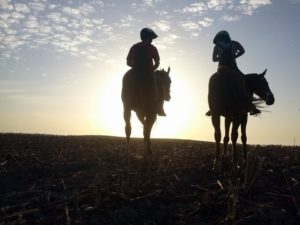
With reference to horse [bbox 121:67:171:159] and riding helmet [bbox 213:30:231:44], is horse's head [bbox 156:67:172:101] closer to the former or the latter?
horse [bbox 121:67:171:159]

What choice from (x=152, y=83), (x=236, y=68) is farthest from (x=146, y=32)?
(x=236, y=68)

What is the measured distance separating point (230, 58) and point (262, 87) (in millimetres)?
1151

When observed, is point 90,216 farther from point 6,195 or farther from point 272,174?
point 272,174

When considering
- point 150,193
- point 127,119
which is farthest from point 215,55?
point 150,193

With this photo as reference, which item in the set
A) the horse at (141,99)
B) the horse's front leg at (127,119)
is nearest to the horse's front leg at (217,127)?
the horse at (141,99)

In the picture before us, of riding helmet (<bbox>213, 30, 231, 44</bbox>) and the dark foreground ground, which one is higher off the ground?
riding helmet (<bbox>213, 30, 231, 44</bbox>)

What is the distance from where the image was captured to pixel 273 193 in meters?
7.31

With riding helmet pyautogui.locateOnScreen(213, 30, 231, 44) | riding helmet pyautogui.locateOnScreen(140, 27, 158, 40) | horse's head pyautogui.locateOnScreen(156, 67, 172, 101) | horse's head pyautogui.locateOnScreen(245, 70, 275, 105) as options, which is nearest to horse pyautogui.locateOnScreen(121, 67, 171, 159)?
horse's head pyautogui.locateOnScreen(156, 67, 172, 101)

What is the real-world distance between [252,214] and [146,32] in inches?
278

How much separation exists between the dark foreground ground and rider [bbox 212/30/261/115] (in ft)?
5.31

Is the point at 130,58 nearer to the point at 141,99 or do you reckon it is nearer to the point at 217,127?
the point at 141,99

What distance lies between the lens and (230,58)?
1131cm

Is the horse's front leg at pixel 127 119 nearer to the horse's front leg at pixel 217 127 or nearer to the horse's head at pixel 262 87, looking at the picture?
the horse's front leg at pixel 217 127

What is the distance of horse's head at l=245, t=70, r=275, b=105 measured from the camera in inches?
463
